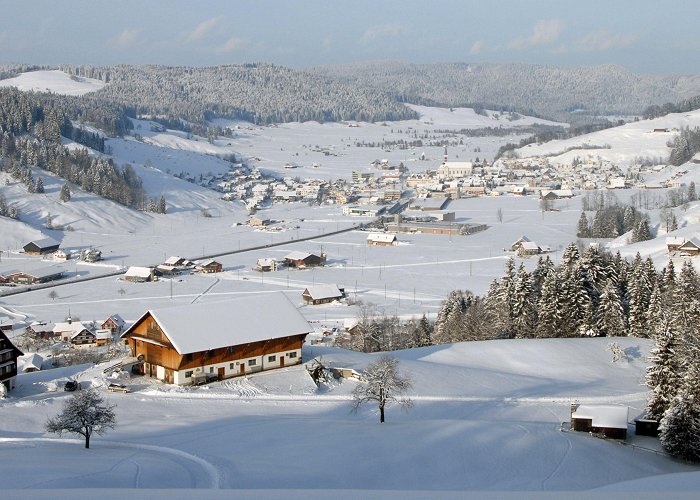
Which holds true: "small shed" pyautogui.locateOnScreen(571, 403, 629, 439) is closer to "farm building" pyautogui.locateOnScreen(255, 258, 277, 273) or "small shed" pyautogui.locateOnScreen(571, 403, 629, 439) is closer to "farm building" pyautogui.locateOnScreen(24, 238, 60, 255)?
"farm building" pyautogui.locateOnScreen(255, 258, 277, 273)

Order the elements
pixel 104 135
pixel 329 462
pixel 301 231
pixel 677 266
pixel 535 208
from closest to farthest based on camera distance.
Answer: pixel 329 462 → pixel 677 266 → pixel 301 231 → pixel 535 208 → pixel 104 135

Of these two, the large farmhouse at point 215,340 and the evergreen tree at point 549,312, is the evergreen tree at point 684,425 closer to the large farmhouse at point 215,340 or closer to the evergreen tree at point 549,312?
the large farmhouse at point 215,340

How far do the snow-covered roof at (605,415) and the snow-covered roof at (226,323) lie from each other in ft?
28.5

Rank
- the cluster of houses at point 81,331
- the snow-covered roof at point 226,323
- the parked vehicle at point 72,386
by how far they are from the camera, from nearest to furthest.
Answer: the parked vehicle at point 72,386, the snow-covered roof at point 226,323, the cluster of houses at point 81,331

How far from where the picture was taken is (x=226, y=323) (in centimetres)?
2358

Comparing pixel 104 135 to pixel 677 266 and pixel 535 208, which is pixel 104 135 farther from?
pixel 677 266

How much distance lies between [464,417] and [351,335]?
15.0m

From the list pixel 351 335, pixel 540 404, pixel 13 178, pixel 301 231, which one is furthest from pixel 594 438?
pixel 13 178

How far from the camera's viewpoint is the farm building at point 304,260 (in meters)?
56.9

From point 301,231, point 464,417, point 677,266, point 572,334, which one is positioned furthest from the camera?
point 301,231

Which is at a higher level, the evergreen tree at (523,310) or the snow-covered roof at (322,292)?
the evergreen tree at (523,310)

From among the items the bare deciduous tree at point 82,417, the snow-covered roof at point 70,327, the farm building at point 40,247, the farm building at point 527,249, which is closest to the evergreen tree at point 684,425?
the bare deciduous tree at point 82,417

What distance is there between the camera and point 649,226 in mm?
68625

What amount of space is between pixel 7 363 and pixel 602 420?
607 inches
